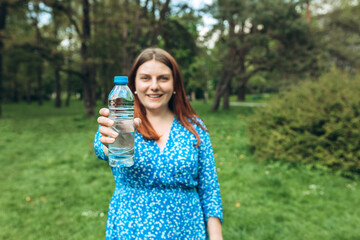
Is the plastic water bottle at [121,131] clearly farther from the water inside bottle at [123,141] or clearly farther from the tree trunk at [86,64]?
the tree trunk at [86,64]

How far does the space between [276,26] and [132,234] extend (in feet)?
61.1

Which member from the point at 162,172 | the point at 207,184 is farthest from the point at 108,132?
the point at 207,184

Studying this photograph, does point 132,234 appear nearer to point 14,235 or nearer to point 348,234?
point 14,235

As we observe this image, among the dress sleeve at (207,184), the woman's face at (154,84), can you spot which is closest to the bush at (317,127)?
the dress sleeve at (207,184)

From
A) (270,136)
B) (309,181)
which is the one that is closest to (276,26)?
(270,136)

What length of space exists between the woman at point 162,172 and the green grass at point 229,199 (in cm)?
144

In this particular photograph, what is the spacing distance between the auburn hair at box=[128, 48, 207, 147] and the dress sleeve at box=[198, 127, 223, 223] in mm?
110

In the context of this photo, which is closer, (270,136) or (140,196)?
(140,196)

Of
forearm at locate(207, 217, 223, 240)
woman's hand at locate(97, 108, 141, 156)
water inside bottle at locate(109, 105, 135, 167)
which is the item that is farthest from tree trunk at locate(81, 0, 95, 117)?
forearm at locate(207, 217, 223, 240)

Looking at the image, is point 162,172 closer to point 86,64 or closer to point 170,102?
point 170,102

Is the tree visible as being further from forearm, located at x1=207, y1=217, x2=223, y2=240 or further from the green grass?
forearm, located at x1=207, y1=217, x2=223, y2=240

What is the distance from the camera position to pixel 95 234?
3801mm

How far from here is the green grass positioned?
3889 millimetres

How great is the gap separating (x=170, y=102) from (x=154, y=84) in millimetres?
302
